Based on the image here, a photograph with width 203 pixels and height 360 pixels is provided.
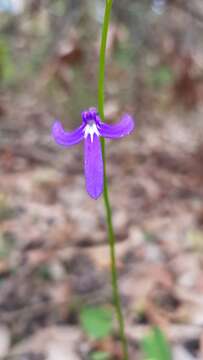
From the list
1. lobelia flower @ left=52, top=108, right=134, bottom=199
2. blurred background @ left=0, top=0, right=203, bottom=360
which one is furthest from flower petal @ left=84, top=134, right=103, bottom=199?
blurred background @ left=0, top=0, right=203, bottom=360

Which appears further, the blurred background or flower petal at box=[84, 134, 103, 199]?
the blurred background

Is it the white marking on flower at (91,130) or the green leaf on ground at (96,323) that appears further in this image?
the green leaf on ground at (96,323)

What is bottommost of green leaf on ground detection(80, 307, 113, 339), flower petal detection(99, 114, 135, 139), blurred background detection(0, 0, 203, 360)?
green leaf on ground detection(80, 307, 113, 339)

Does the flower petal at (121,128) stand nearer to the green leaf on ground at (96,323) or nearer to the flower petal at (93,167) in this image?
the flower petal at (93,167)

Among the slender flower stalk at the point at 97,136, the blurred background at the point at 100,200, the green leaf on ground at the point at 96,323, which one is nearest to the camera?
the slender flower stalk at the point at 97,136

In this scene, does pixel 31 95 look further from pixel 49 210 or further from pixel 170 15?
pixel 49 210

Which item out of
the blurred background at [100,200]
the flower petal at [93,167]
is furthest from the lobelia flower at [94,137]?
the blurred background at [100,200]

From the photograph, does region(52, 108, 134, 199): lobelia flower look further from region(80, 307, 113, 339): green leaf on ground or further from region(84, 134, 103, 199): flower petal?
region(80, 307, 113, 339): green leaf on ground
